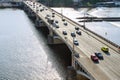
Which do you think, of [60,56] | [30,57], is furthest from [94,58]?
[30,57]

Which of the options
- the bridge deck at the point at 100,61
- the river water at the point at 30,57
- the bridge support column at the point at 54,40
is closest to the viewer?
the bridge deck at the point at 100,61

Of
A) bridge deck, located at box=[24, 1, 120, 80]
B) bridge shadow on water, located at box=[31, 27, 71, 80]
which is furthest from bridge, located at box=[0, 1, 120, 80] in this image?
bridge shadow on water, located at box=[31, 27, 71, 80]

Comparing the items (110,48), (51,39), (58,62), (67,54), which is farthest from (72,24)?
(110,48)

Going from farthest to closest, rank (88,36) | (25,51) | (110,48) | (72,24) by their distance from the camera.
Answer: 1. (72,24)
2. (25,51)
3. (88,36)
4. (110,48)

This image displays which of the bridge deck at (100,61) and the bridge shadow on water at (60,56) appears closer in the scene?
the bridge deck at (100,61)

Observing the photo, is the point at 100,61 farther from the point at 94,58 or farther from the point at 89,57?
the point at 89,57

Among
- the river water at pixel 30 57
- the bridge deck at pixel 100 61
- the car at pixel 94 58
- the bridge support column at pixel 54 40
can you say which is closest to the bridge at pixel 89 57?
the bridge deck at pixel 100 61

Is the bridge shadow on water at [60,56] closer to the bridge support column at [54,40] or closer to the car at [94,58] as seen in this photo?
the bridge support column at [54,40]

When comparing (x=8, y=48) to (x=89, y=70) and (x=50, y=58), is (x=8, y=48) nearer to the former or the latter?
(x=50, y=58)
